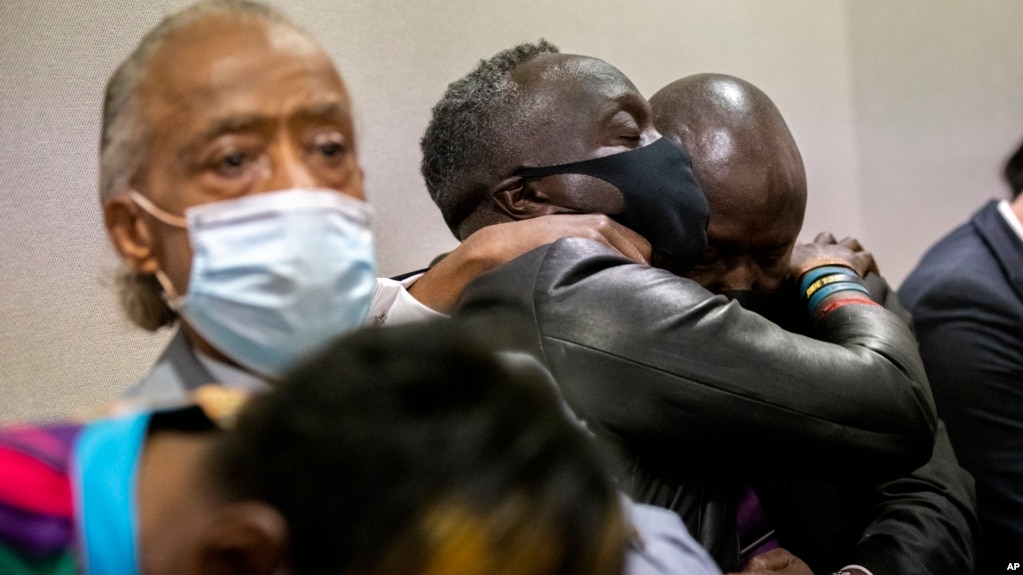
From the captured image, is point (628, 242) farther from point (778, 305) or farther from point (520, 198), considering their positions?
point (778, 305)

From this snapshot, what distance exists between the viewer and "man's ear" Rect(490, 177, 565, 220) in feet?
4.80

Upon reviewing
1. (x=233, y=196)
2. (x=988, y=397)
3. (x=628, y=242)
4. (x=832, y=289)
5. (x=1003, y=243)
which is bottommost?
(x=988, y=397)

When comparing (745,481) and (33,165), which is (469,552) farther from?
(33,165)

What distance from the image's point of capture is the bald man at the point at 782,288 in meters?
1.42

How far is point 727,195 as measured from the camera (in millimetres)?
1646

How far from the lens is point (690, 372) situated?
109 centimetres

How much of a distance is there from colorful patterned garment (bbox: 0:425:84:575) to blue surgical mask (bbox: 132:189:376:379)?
0.71 feet

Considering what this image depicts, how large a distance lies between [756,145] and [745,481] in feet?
2.15

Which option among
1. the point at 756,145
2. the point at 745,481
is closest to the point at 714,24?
the point at 756,145

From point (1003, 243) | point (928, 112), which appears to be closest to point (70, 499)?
point (1003, 243)

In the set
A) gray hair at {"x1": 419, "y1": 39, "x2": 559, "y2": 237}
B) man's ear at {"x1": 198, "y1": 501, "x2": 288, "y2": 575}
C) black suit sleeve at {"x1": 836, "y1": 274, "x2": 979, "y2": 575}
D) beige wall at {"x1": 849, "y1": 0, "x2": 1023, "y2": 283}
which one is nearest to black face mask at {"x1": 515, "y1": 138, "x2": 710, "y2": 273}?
gray hair at {"x1": 419, "y1": 39, "x2": 559, "y2": 237}

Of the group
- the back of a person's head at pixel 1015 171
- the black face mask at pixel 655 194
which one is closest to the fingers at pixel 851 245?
the black face mask at pixel 655 194

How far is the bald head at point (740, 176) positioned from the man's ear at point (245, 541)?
4.12 feet

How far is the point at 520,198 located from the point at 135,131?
712mm
